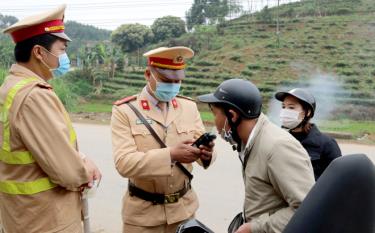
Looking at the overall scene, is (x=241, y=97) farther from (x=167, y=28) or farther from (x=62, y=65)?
(x=167, y=28)

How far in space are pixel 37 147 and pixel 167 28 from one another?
3886 cm

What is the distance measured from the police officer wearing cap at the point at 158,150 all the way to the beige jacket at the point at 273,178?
0.47m

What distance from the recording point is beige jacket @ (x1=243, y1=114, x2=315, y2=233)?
1771 millimetres

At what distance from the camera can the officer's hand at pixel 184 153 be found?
2324 millimetres

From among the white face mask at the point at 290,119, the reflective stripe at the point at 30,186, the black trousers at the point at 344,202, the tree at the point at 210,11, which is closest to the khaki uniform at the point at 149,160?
the reflective stripe at the point at 30,186

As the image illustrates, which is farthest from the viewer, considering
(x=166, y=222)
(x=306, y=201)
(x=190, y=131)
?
(x=190, y=131)

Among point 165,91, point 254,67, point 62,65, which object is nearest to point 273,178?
point 165,91

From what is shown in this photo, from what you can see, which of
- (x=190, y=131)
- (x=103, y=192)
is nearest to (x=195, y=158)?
(x=190, y=131)

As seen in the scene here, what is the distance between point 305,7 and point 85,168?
4042cm

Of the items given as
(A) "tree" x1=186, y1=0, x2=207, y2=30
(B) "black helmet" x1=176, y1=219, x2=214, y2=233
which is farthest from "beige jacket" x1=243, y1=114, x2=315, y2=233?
(A) "tree" x1=186, y1=0, x2=207, y2=30

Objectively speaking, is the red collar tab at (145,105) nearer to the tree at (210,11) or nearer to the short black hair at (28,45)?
the short black hair at (28,45)

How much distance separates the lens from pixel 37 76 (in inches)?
87.5

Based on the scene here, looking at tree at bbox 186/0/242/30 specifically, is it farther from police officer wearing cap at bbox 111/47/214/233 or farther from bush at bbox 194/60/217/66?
police officer wearing cap at bbox 111/47/214/233

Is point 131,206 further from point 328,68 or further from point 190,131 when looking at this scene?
point 328,68
